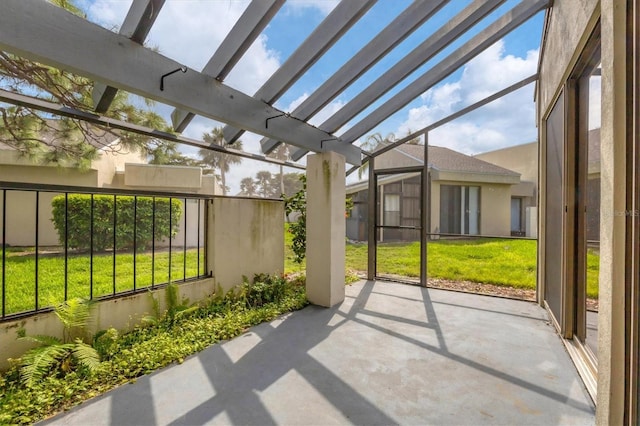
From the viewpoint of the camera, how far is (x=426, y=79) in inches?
143

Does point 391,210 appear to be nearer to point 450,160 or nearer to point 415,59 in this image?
point 450,160

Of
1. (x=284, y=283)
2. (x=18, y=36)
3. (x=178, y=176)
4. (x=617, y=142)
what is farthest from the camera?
(x=178, y=176)

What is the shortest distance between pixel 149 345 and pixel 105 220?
5.56m

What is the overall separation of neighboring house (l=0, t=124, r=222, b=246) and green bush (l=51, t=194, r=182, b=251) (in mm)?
490

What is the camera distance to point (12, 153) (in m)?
7.06

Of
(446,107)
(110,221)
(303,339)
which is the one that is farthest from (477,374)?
(110,221)

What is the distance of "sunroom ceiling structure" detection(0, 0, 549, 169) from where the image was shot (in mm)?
1638

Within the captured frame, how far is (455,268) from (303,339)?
3901mm

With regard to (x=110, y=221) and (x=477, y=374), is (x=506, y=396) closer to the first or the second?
(x=477, y=374)

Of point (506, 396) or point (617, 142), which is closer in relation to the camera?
point (617, 142)

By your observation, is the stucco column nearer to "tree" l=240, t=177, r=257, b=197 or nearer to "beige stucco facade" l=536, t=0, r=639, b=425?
"beige stucco facade" l=536, t=0, r=639, b=425

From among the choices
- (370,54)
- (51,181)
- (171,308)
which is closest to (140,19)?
(370,54)

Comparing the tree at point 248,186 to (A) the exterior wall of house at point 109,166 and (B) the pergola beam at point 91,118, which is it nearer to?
(A) the exterior wall of house at point 109,166

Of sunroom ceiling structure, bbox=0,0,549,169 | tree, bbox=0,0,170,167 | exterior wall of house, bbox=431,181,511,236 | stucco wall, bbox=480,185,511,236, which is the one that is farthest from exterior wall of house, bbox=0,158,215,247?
stucco wall, bbox=480,185,511,236
